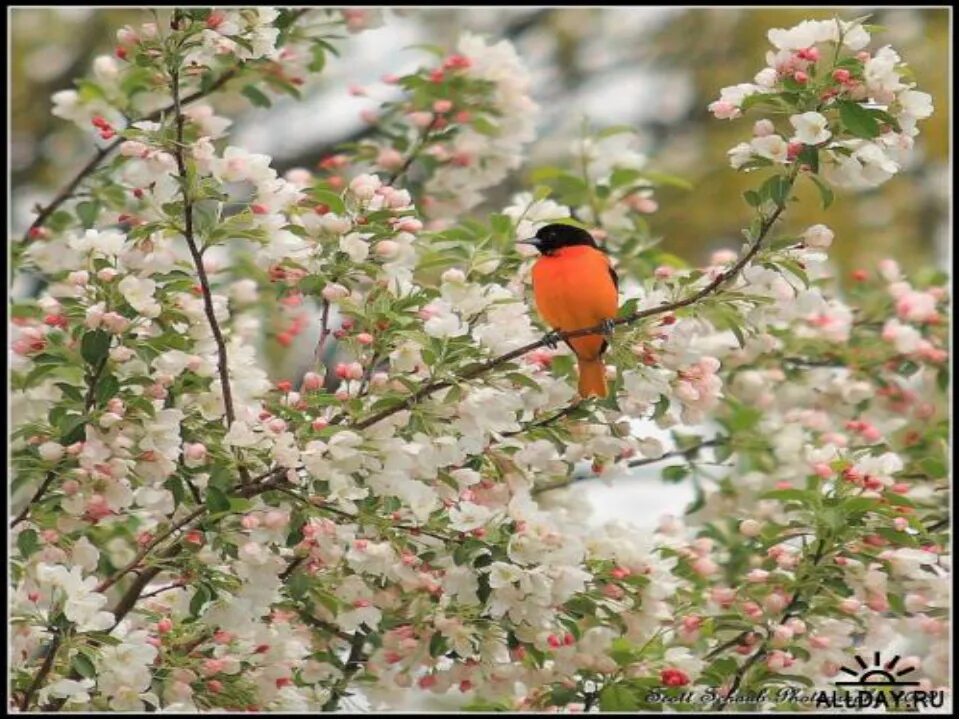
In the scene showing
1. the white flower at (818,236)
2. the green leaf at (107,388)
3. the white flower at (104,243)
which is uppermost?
the white flower at (818,236)

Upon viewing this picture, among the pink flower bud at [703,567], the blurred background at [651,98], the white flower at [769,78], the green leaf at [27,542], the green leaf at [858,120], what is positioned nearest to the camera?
the green leaf at [858,120]

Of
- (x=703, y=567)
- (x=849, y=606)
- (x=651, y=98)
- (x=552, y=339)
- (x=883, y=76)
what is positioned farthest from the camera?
(x=651, y=98)

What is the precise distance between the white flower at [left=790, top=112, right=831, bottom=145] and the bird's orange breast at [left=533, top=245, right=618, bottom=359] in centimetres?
87

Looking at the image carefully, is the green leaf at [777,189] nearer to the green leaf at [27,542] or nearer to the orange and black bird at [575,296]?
the orange and black bird at [575,296]

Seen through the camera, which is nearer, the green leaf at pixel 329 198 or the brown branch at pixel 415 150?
the green leaf at pixel 329 198

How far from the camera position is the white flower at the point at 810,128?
314 centimetres

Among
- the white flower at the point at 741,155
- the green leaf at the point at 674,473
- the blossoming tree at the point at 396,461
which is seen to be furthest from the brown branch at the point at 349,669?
the white flower at the point at 741,155

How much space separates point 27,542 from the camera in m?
3.69

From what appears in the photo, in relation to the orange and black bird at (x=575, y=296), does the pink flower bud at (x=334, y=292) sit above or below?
below

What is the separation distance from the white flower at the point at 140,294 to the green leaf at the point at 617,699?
1.42 meters

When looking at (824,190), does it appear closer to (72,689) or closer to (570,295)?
(570,295)

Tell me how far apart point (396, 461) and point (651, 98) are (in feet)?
29.4

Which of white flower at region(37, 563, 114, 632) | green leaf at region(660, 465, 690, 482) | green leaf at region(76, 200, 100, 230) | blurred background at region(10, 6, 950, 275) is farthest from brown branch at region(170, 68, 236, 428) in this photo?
blurred background at region(10, 6, 950, 275)

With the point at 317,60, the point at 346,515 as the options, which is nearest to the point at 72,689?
the point at 346,515
